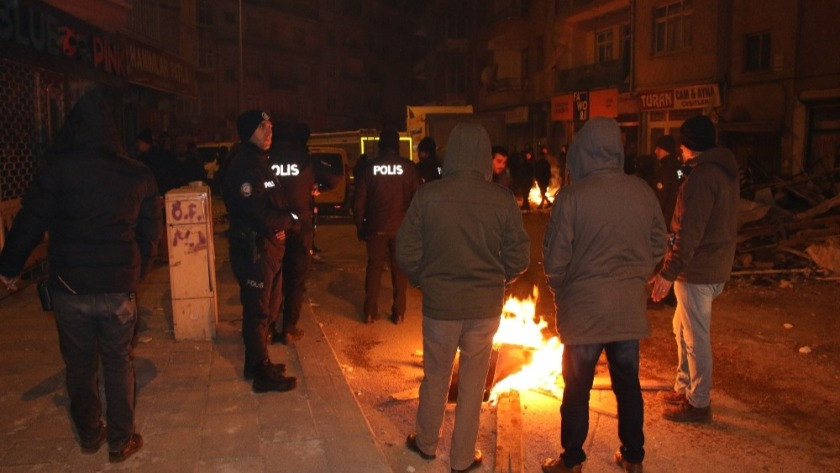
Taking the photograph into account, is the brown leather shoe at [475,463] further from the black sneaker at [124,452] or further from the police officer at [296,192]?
the police officer at [296,192]

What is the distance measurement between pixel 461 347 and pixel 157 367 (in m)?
3.02

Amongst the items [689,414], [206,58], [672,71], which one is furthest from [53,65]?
[206,58]

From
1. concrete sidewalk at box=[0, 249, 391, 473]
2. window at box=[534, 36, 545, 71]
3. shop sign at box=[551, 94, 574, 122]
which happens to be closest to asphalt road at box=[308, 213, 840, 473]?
concrete sidewalk at box=[0, 249, 391, 473]

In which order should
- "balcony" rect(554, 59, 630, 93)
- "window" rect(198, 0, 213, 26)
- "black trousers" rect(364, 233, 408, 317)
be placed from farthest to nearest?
"window" rect(198, 0, 213, 26) < "balcony" rect(554, 59, 630, 93) < "black trousers" rect(364, 233, 408, 317)

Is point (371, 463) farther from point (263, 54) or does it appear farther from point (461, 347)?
point (263, 54)

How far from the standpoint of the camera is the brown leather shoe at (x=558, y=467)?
425 cm

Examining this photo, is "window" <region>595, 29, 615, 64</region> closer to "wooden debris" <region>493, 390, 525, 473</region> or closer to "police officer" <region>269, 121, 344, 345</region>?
"police officer" <region>269, 121, 344, 345</region>

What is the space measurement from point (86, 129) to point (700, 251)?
401 centimetres

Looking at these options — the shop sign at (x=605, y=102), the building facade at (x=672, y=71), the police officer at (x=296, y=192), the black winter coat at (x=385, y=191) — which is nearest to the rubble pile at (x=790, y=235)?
the building facade at (x=672, y=71)

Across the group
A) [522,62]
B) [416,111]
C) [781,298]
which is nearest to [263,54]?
[522,62]

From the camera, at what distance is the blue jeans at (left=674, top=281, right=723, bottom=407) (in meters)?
4.98

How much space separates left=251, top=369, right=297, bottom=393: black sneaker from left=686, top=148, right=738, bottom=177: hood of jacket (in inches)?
134

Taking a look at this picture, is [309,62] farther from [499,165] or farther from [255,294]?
[255,294]

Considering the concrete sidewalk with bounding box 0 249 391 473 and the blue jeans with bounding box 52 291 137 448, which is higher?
the blue jeans with bounding box 52 291 137 448
